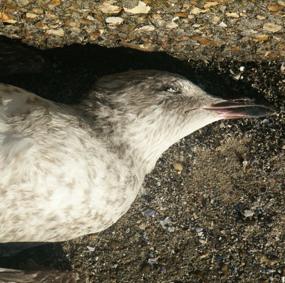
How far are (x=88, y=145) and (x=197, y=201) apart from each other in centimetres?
97

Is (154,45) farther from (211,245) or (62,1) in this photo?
(211,245)

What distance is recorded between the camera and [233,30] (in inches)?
142

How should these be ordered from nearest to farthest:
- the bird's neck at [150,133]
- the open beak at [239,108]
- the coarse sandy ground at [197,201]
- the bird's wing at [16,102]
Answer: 1. the bird's wing at [16,102]
2. the bird's neck at [150,133]
3. the open beak at [239,108]
4. the coarse sandy ground at [197,201]

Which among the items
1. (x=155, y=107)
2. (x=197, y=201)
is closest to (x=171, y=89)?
(x=155, y=107)

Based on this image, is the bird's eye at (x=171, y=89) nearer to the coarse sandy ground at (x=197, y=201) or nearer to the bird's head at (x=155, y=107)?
the bird's head at (x=155, y=107)

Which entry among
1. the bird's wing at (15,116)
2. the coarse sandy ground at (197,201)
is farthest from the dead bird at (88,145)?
the coarse sandy ground at (197,201)

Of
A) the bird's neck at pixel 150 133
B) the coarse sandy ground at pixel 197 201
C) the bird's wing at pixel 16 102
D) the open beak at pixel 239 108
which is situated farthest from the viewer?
the coarse sandy ground at pixel 197 201

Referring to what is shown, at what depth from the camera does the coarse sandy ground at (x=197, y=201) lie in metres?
3.78

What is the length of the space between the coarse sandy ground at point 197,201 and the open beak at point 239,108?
0.25 metres

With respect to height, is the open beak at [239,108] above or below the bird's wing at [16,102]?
below

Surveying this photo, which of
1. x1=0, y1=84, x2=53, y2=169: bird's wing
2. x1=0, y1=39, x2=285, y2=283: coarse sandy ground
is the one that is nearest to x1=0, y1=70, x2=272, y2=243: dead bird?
x1=0, y1=84, x2=53, y2=169: bird's wing

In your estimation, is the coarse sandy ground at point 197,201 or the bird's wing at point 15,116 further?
the coarse sandy ground at point 197,201

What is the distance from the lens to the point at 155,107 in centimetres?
341

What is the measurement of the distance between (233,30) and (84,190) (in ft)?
4.06
